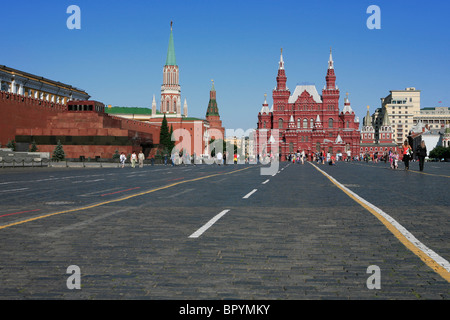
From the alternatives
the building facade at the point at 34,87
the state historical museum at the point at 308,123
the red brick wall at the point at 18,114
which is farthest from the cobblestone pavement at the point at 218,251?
the state historical museum at the point at 308,123

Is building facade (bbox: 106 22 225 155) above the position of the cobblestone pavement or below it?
above

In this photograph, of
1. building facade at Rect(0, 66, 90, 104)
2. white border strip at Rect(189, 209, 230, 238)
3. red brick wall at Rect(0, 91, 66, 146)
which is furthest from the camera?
building facade at Rect(0, 66, 90, 104)

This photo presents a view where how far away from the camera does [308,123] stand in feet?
479

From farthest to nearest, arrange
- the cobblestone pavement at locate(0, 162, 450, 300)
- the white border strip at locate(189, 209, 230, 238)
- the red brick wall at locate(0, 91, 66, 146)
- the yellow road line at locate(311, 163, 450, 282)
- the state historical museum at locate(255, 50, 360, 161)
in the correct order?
1. the state historical museum at locate(255, 50, 360, 161)
2. the red brick wall at locate(0, 91, 66, 146)
3. the white border strip at locate(189, 209, 230, 238)
4. the yellow road line at locate(311, 163, 450, 282)
5. the cobblestone pavement at locate(0, 162, 450, 300)

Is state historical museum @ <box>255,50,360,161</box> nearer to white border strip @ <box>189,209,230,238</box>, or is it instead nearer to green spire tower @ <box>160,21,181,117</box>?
green spire tower @ <box>160,21,181,117</box>

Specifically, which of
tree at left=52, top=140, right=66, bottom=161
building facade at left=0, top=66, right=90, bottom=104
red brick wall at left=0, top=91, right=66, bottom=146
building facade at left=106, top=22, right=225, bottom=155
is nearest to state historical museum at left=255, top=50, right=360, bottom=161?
building facade at left=106, top=22, right=225, bottom=155

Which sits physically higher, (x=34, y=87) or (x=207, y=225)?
(x=34, y=87)

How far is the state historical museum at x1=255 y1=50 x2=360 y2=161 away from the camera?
5640 inches

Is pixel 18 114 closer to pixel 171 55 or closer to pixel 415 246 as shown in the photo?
pixel 415 246

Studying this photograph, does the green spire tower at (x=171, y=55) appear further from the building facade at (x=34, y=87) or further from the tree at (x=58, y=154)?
the tree at (x=58, y=154)

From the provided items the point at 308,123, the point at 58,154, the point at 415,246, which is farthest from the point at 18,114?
the point at 308,123

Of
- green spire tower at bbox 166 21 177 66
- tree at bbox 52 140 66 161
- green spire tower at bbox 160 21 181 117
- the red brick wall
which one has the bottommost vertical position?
tree at bbox 52 140 66 161
